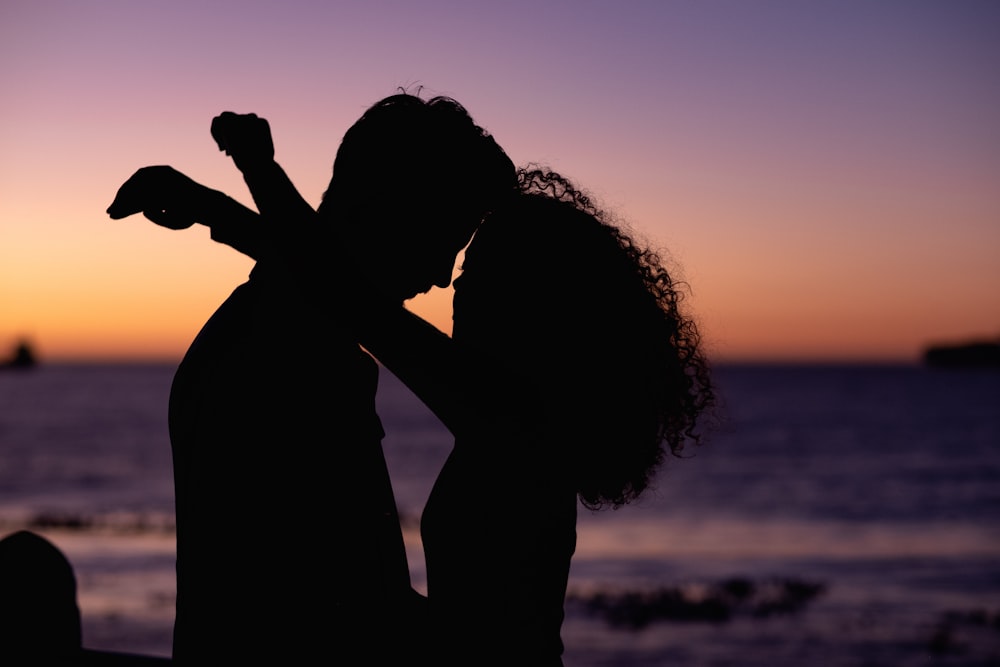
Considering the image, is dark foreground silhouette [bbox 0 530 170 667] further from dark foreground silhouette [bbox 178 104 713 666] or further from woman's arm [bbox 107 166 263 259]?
woman's arm [bbox 107 166 263 259]

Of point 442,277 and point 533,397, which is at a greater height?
point 442,277

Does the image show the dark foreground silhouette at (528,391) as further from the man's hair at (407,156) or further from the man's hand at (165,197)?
the man's hair at (407,156)

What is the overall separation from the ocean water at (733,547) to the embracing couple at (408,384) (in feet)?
0.58

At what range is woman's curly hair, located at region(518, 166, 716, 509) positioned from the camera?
2234 millimetres

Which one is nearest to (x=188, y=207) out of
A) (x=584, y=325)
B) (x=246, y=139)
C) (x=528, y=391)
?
(x=246, y=139)

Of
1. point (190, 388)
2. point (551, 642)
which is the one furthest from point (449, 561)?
point (190, 388)

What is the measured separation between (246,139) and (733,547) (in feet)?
85.0

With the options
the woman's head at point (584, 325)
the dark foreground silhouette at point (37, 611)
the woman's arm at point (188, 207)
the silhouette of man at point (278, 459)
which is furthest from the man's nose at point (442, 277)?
the dark foreground silhouette at point (37, 611)

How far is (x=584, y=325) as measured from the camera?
2203 mm

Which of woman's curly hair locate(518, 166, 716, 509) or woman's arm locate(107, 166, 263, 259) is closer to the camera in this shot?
woman's arm locate(107, 166, 263, 259)

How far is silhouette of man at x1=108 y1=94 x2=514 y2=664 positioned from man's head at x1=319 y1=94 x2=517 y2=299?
25 cm

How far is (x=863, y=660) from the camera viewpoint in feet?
48.1

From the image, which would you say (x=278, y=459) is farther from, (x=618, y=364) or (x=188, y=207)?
(x=618, y=364)

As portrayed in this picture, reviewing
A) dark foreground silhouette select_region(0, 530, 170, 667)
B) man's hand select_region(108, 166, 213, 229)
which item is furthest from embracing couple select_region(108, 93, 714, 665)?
dark foreground silhouette select_region(0, 530, 170, 667)
